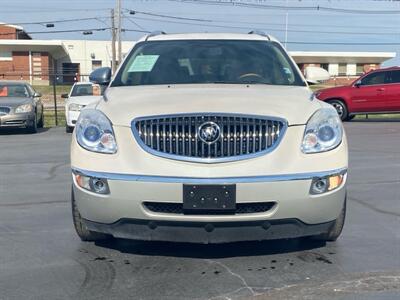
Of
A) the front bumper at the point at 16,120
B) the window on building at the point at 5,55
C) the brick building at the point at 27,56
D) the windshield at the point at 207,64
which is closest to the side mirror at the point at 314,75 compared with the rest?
the windshield at the point at 207,64

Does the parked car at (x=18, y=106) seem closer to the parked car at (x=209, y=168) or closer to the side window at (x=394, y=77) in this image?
the side window at (x=394, y=77)

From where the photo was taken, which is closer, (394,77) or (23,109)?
(23,109)

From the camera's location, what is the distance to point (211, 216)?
4.07m

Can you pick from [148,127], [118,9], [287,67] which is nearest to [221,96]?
[148,127]

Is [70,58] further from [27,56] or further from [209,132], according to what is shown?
[209,132]

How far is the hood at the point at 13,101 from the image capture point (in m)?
15.3

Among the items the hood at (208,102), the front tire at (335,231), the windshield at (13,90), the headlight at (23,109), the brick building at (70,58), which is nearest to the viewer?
the hood at (208,102)

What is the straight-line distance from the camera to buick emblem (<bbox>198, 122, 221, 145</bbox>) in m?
4.09

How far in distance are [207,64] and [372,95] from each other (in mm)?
14416

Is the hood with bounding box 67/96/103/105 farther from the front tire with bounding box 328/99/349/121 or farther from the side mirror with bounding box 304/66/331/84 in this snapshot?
the side mirror with bounding box 304/66/331/84

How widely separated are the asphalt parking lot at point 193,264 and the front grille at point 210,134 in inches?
34.8

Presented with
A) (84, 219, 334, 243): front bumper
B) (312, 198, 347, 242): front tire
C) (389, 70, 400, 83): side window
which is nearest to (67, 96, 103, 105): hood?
(389, 70, 400, 83): side window

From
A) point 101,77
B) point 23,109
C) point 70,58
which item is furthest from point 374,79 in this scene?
point 70,58

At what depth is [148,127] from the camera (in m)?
4.16
